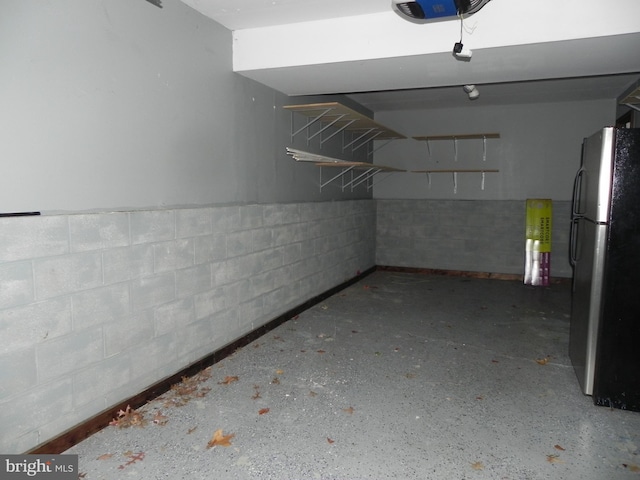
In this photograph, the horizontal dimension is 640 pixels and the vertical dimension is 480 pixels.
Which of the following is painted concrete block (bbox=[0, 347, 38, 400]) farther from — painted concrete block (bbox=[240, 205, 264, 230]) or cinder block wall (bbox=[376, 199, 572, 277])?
cinder block wall (bbox=[376, 199, 572, 277])

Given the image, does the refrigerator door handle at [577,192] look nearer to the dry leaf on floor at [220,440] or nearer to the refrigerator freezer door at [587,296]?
the refrigerator freezer door at [587,296]

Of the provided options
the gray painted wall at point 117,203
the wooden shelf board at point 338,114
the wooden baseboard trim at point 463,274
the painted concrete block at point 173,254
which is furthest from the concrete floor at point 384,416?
the wooden baseboard trim at point 463,274

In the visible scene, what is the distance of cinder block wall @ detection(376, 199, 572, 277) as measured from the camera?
6305mm

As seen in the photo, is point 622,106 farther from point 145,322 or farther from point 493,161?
point 145,322

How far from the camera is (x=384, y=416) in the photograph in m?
2.48

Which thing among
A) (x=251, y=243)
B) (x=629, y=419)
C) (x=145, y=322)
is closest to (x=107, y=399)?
(x=145, y=322)

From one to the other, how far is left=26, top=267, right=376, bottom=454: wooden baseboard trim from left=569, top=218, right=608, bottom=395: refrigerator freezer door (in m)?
2.48

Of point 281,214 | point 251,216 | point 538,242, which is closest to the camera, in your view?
point 251,216

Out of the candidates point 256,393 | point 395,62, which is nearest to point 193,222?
point 256,393

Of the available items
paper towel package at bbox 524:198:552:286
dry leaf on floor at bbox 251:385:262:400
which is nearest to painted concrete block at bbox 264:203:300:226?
dry leaf on floor at bbox 251:385:262:400

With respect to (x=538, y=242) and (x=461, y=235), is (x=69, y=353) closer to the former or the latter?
(x=461, y=235)

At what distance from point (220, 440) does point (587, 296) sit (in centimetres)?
239

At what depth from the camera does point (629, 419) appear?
249 centimetres

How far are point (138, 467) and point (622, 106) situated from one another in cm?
649
